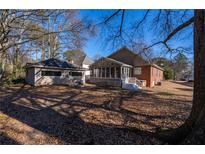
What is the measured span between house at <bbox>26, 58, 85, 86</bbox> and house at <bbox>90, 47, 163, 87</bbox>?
259 centimetres

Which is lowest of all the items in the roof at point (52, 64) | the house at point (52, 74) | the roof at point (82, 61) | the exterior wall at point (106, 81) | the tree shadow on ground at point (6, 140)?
the tree shadow on ground at point (6, 140)

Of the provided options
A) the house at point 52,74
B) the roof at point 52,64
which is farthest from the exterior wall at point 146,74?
the roof at point 52,64

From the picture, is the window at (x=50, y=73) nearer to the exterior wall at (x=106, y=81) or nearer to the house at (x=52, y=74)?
the house at (x=52, y=74)

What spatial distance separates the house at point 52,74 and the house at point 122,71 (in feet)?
8.49

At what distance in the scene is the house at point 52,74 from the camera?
568 inches

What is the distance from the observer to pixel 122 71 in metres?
16.3

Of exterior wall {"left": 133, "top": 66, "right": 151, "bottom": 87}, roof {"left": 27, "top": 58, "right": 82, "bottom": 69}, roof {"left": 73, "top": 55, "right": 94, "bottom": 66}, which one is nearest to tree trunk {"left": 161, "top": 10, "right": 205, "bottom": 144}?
roof {"left": 27, "top": 58, "right": 82, "bottom": 69}

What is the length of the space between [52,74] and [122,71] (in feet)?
24.1

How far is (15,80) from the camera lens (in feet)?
51.1

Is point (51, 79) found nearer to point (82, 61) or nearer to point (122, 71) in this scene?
point (122, 71)

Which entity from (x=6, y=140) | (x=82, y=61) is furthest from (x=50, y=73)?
(x=82, y=61)
